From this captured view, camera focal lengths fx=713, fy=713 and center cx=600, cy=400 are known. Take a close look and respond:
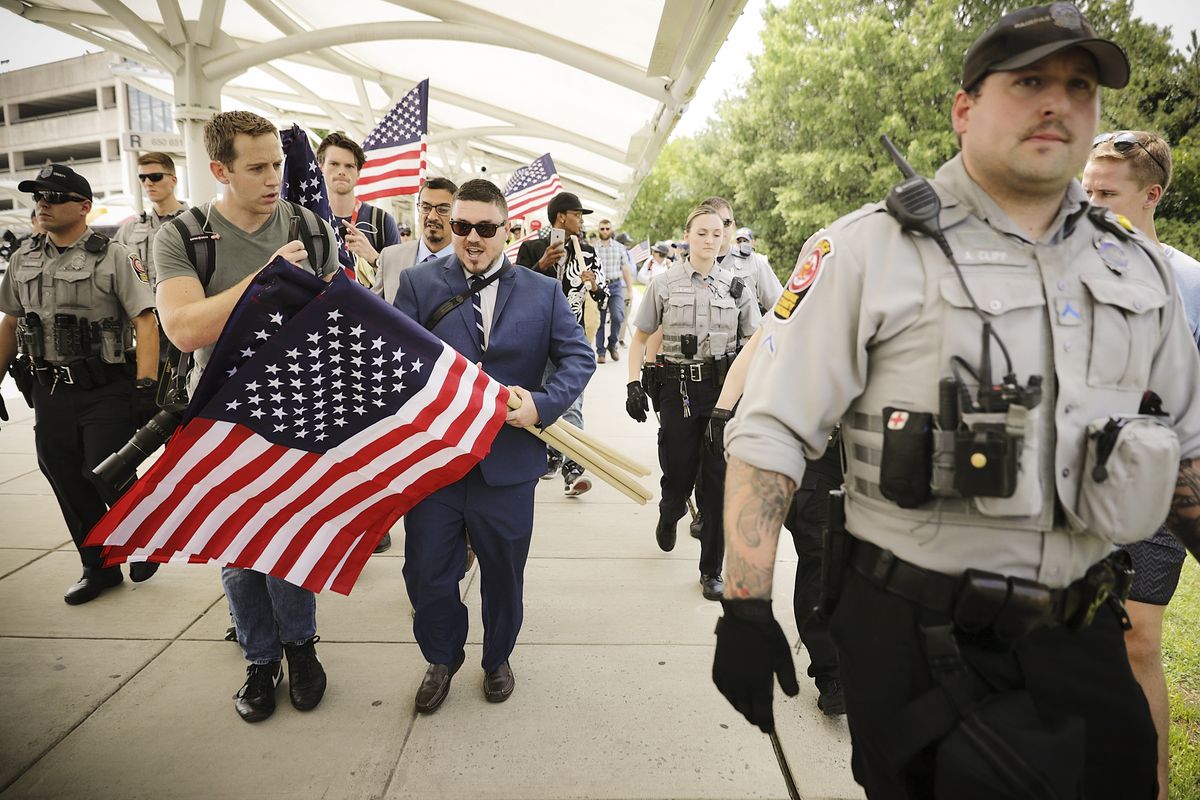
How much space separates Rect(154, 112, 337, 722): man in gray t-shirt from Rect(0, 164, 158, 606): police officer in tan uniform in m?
1.41

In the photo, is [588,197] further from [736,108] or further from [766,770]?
[766,770]

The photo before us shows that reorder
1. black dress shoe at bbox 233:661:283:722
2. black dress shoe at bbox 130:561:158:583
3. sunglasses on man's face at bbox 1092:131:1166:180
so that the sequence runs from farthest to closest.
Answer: black dress shoe at bbox 130:561:158:583
black dress shoe at bbox 233:661:283:722
sunglasses on man's face at bbox 1092:131:1166:180

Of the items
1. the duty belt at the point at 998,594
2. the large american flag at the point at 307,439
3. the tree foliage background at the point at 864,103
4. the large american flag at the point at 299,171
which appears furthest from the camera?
the tree foliage background at the point at 864,103

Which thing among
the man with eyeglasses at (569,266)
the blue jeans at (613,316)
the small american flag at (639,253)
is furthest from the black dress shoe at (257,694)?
the small american flag at (639,253)

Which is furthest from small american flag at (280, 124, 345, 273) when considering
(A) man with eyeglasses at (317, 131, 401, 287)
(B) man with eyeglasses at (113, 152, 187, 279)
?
(B) man with eyeglasses at (113, 152, 187, 279)

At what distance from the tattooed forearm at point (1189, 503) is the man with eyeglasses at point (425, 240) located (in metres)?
3.89

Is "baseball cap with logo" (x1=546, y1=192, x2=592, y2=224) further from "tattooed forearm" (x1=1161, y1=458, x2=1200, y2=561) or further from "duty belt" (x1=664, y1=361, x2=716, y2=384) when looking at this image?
"tattooed forearm" (x1=1161, y1=458, x2=1200, y2=561)

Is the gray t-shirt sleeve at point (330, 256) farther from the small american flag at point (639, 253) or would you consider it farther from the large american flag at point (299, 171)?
the small american flag at point (639, 253)

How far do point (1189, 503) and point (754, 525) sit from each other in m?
1.04

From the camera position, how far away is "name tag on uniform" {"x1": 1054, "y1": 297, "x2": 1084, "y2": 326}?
4.82ft

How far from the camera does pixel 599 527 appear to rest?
5172mm

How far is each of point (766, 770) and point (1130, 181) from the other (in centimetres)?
254

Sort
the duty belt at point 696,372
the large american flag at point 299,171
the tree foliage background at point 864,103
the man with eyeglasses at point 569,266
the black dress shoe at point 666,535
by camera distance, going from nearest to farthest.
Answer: the large american flag at point 299,171 < the duty belt at point 696,372 < the black dress shoe at point 666,535 < the man with eyeglasses at point 569,266 < the tree foliage background at point 864,103

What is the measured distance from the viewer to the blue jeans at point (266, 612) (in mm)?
2873
